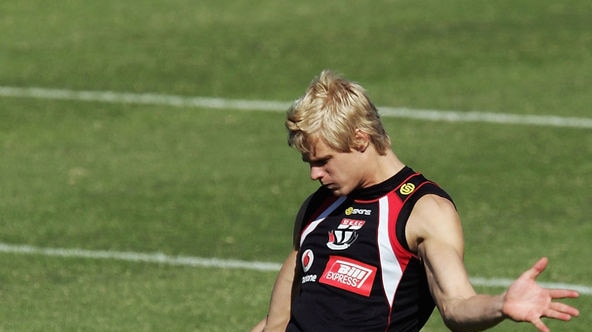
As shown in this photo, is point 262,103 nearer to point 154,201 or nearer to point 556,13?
point 154,201

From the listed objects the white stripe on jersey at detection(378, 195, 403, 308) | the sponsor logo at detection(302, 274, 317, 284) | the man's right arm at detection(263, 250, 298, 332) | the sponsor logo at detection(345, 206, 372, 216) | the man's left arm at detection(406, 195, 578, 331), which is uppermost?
the man's left arm at detection(406, 195, 578, 331)

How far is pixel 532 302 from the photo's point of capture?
4.82 metres

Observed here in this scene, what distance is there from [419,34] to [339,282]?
9.01 m

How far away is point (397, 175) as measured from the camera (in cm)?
599

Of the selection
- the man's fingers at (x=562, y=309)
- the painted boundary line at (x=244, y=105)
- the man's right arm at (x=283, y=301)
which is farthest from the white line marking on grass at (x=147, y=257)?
the man's fingers at (x=562, y=309)

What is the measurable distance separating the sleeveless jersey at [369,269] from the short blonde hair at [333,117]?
29 centimetres

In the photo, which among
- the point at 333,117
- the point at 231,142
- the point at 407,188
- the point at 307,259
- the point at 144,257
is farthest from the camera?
the point at 231,142

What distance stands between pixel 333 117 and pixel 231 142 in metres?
6.38

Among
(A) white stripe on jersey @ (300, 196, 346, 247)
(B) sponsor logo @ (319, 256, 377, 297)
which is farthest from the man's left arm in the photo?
(A) white stripe on jersey @ (300, 196, 346, 247)

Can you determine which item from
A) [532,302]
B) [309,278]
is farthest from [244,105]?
[532,302]

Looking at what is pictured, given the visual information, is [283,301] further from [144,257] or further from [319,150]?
[144,257]

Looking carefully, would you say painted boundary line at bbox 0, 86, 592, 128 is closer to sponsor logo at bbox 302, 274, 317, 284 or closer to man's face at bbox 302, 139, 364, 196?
sponsor logo at bbox 302, 274, 317, 284

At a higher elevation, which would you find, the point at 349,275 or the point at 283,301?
the point at 349,275

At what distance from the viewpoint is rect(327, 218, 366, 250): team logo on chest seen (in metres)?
5.98
